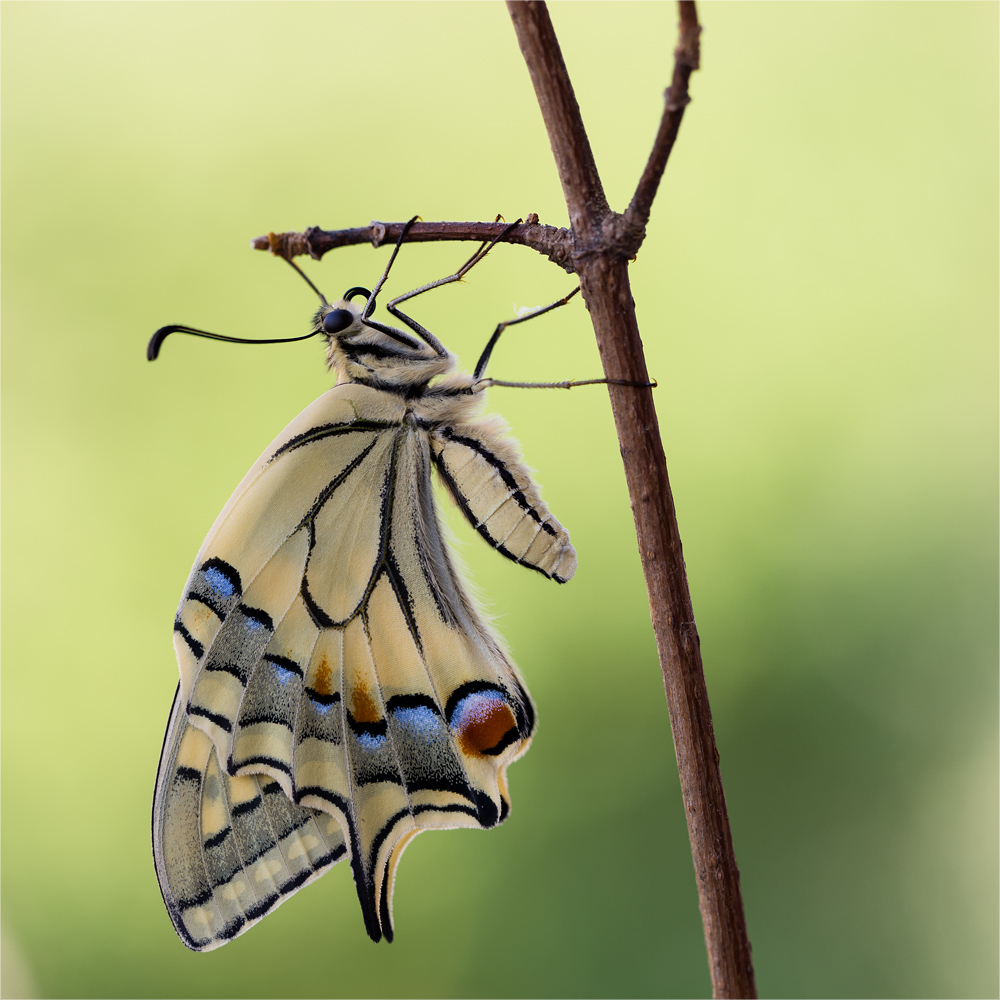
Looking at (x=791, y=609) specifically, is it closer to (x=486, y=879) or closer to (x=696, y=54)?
(x=486, y=879)

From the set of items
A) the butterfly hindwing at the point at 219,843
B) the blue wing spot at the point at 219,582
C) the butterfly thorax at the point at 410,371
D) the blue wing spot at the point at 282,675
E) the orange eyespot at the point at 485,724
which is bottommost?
the butterfly hindwing at the point at 219,843

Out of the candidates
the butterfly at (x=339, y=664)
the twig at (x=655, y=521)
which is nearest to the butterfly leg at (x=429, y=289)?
the butterfly at (x=339, y=664)

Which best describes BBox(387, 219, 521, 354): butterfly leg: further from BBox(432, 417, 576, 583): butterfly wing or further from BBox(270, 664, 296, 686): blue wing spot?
BBox(270, 664, 296, 686): blue wing spot

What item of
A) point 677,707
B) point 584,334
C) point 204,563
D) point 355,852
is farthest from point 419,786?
point 584,334

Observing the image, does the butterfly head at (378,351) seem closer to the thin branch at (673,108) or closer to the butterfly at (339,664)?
the butterfly at (339,664)

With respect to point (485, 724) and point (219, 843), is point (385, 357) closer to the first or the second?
point (485, 724)

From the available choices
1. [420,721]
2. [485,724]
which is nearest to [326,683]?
[420,721]
